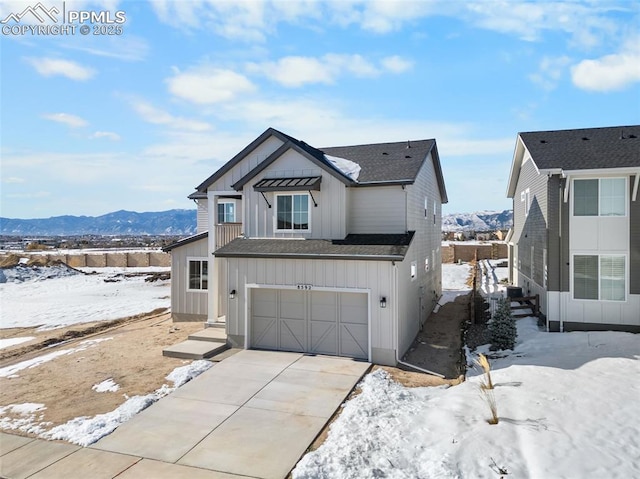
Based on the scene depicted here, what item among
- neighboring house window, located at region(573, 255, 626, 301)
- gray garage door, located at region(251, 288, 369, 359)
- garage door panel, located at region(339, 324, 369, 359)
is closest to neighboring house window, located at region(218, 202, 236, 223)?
gray garage door, located at region(251, 288, 369, 359)

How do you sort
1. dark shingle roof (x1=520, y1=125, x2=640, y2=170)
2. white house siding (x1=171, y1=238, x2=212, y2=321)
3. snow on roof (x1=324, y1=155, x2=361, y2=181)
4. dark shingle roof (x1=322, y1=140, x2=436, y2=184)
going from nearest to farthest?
dark shingle roof (x1=520, y1=125, x2=640, y2=170), dark shingle roof (x1=322, y1=140, x2=436, y2=184), snow on roof (x1=324, y1=155, x2=361, y2=181), white house siding (x1=171, y1=238, x2=212, y2=321)

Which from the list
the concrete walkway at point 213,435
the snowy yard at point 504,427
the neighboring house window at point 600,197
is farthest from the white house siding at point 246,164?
the neighboring house window at point 600,197

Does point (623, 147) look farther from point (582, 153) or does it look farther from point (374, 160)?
point (374, 160)

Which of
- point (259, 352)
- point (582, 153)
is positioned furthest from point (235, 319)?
point (582, 153)

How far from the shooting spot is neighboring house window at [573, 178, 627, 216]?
13195mm

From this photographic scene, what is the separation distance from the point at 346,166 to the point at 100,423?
1132cm

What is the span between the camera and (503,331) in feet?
42.2

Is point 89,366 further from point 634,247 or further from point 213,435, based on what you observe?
point 634,247

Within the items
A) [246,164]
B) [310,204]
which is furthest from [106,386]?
[246,164]

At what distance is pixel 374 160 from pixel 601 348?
966 centimetres

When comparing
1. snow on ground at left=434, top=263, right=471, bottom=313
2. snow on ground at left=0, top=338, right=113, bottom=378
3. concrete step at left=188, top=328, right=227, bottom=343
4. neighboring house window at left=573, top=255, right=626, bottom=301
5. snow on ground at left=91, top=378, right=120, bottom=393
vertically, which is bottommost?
snow on ground at left=0, top=338, right=113, bottom=378

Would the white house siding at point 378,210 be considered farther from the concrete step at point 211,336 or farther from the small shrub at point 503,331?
the concrete step at point 211,336

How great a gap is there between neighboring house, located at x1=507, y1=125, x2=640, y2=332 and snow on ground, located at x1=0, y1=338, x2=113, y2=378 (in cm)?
1636

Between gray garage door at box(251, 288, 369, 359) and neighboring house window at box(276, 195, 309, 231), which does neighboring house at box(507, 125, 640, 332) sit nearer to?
gray garage door at box(251, 288, 369, 359)
